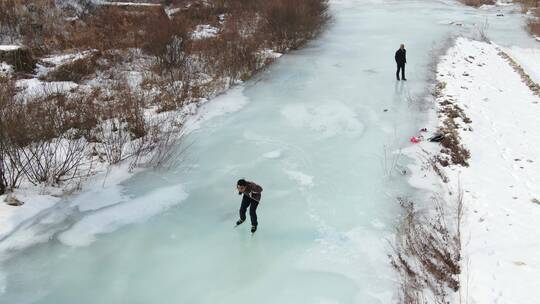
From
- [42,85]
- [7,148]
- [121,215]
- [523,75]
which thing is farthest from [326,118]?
[523,75]

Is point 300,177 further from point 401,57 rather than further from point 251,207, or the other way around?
point 401,57

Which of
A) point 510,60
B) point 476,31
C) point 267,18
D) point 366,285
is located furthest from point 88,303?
point 476,31

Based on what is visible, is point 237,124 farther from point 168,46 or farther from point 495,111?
point 495,111

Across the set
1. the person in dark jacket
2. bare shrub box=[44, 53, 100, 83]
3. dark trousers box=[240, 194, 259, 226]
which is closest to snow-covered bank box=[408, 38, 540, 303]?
the person in dark jacket

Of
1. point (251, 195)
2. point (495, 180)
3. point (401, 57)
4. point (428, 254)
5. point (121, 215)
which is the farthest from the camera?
point (401, 57)

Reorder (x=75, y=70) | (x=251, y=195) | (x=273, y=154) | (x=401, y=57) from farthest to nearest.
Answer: (x=401, y=57)
(x=75, y=70)
(x=273, y=154)
(x=251, y=195)

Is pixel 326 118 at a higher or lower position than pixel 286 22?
lower

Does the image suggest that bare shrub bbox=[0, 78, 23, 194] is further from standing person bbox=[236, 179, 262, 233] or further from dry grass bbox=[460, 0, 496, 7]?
dry grass bbox=[460, 0, 496, 7]
